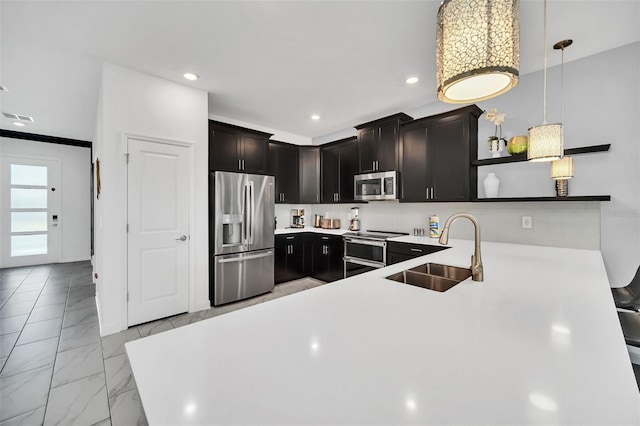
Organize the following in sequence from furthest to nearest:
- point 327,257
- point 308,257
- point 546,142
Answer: point 308,257
point 327,257
point 546,142

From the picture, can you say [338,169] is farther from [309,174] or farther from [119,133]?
[119,133]

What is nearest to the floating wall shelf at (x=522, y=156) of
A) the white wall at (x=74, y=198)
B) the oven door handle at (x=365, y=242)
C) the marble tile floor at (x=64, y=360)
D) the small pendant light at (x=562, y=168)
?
the small pendant light at (x=562, y=168)

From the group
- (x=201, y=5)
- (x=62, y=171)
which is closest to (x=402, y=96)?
(x=201, y=5)

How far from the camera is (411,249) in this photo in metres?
3.23

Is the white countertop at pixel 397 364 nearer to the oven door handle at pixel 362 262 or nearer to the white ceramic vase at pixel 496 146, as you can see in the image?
the white ceramic vase at pixel 496 146

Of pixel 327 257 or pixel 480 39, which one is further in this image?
pixel 327 257

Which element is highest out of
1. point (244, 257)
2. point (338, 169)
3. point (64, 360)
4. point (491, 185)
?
point (338, 169)

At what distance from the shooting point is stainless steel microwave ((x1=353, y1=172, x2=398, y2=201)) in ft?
12.2

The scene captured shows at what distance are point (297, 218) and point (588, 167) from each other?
4071mm

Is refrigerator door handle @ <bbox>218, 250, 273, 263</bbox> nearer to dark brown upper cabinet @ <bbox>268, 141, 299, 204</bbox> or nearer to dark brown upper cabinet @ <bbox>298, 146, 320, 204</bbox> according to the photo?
dark brown upper cabinet @ <bbox>268, 141, 299, 204</bbox>

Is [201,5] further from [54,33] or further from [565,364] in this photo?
[565,364]

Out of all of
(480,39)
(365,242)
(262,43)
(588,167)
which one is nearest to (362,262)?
(365,242)

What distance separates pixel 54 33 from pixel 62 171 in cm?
503

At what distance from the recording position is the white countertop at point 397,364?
0.54m
